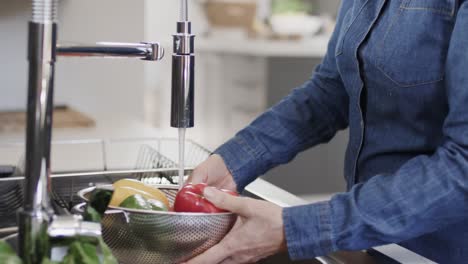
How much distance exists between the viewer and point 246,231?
931mm

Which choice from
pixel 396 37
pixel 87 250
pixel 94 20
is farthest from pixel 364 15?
pixel 94 20

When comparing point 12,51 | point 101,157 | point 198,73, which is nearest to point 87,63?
point 12,51

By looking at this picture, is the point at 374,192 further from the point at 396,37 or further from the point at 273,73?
the point at 273,73

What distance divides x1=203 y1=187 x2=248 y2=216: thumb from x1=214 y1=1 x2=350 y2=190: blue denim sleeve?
289 millimetres

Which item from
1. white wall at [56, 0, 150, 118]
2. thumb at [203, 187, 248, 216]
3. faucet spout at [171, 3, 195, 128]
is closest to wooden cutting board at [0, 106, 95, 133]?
white wall at [56, 0, 150, 118]

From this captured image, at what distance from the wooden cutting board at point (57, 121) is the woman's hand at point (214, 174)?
46.1 inches

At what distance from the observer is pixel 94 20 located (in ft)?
8.81

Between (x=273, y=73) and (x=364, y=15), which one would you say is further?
(x=273, y=73)

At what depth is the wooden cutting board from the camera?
2279mm

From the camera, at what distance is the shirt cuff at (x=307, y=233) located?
94cm

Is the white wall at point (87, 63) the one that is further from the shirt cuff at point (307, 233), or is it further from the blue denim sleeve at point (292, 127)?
the shirt cuff at point (307, 233)

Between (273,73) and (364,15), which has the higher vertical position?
(364,15)

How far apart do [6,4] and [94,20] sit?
0.31 meters

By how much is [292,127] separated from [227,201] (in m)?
0.40
